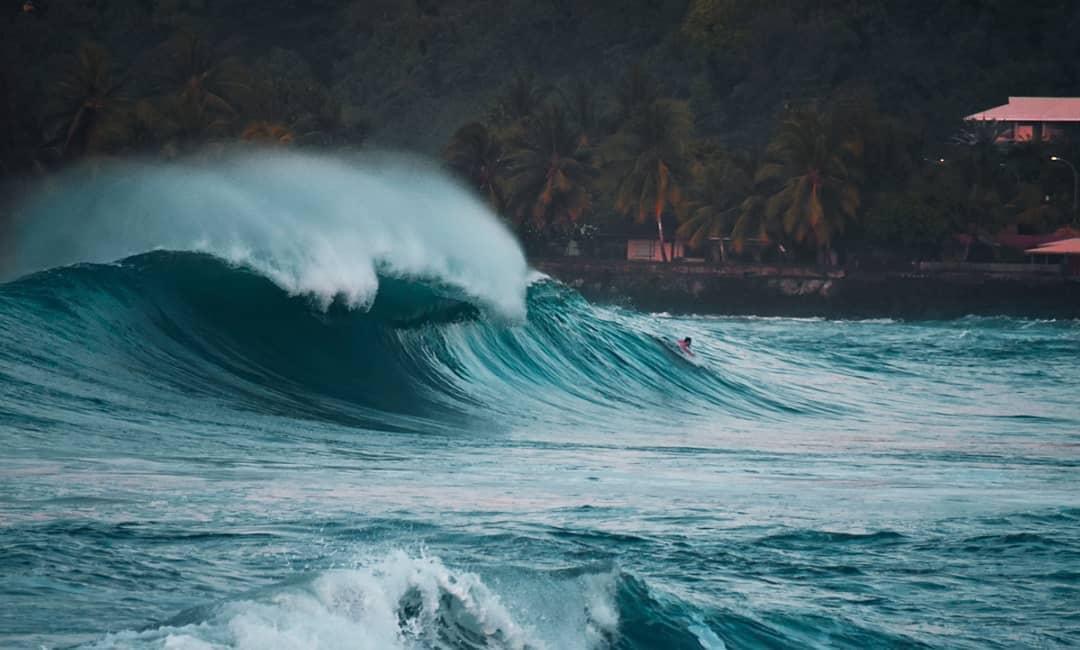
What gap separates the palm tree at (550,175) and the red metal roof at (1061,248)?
58.8 feet

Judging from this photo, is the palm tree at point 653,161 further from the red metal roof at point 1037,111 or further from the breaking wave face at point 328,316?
the breaking wave face at point 328,316

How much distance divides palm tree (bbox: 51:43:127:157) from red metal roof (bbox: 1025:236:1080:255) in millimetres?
35054

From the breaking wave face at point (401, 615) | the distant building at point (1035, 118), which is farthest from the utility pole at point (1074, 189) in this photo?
the breaking wave face at point (401, 615)

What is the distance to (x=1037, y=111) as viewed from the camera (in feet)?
301

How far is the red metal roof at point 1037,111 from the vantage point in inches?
3573

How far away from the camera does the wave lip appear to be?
63.8 ft

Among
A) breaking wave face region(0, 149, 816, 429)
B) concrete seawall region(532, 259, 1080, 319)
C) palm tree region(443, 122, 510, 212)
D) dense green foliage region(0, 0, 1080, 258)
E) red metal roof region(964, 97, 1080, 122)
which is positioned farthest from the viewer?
red metal roof region(964, 97, 1080, 122)

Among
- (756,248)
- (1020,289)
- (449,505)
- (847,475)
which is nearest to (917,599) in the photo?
(449,505)

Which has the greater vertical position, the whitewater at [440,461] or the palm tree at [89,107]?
the palm tree at [89,107]

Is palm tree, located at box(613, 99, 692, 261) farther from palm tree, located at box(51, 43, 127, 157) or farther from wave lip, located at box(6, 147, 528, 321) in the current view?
wave lip, located at box(6, 147, 528, 321)

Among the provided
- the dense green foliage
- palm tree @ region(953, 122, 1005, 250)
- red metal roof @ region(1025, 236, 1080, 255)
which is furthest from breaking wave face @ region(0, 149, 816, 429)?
palm tree @ region(953, 122, 1005, 250)

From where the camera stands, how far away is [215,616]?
260 inches

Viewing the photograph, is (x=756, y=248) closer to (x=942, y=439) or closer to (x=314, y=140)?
(x=314, y=140)

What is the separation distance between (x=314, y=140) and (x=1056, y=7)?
62.1 meters
